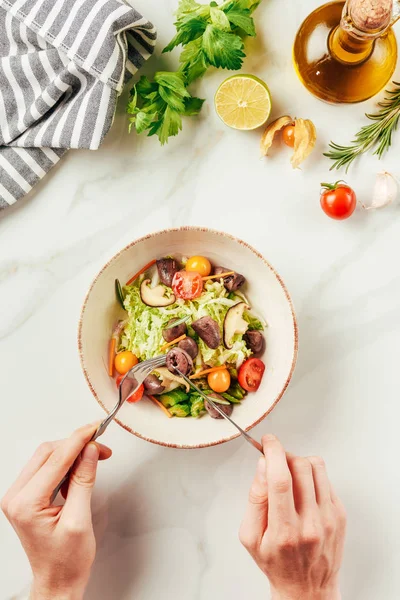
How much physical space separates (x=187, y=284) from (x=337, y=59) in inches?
41.2

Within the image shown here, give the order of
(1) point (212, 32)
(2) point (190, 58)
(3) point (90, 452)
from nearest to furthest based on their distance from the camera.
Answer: (3) point (90, 452), (1) point (212, 32), (2) point (190, 58)

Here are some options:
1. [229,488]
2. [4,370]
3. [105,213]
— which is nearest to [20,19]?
[105,213]

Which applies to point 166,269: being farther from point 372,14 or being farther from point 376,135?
point 372,14

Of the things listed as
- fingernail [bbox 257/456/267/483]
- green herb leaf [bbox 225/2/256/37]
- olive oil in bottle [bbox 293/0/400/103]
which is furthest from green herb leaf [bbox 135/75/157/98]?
fingernail [bbox 257/456/267/483]

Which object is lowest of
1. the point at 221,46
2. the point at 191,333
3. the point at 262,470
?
the point at 262,470

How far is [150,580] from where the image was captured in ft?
7.77

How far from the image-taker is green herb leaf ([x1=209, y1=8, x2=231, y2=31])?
2.02m

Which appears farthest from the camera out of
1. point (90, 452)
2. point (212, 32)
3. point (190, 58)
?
point (190, 58)

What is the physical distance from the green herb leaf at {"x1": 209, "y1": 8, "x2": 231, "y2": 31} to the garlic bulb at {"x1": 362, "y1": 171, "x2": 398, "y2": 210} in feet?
2.80

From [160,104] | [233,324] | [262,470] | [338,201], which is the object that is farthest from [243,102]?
[262,470]

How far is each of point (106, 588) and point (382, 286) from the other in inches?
69.1

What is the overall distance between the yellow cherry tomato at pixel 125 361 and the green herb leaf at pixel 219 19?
1.29 meters

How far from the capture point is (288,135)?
2.25m

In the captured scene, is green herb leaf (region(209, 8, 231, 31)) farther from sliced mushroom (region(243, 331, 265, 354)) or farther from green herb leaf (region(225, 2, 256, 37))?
sliced mushroom (region(243, 331, 265, 354))
